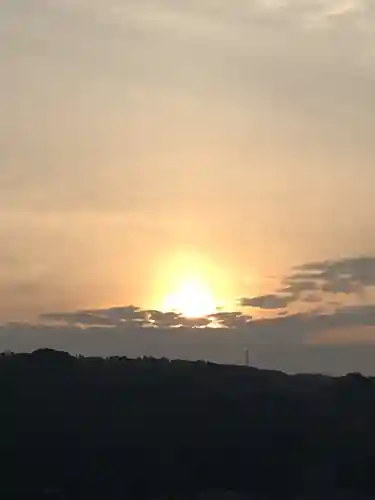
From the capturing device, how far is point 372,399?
4650 cm

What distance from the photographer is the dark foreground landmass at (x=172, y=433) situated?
32.7 m

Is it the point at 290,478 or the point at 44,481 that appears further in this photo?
the point at 290,478

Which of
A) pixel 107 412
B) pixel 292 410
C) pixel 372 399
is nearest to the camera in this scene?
pixel 107 412

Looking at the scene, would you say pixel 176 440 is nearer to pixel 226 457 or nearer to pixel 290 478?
pixel 226 457

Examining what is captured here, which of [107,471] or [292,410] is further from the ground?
[292,410]

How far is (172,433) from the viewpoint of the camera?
122 ft

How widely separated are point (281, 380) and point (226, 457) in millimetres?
13109

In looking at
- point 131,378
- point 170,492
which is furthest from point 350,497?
point 131,378

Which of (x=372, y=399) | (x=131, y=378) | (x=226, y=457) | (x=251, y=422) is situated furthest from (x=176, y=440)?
(x=372, y=399)

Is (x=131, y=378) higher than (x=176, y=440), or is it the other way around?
(x=131, y=378)

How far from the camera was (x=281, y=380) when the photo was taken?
48844 millimetres

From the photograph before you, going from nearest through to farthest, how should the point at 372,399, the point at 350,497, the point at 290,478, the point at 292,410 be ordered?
1. the point at 350,497
2. the point at 290,478
3. the point at 292,410
4. the point at 372,399

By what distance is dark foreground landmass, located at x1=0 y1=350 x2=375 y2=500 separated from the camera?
3269 centimetres

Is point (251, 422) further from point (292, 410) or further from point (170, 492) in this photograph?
point (170, 492)
